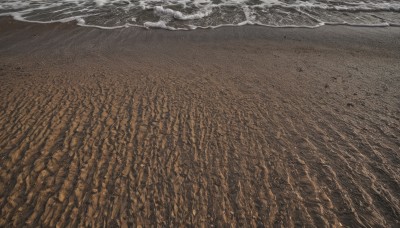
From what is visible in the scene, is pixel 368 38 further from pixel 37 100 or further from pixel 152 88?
pixel 37 100


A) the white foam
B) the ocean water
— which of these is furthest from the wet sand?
the white foam

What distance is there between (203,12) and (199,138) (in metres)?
5.47

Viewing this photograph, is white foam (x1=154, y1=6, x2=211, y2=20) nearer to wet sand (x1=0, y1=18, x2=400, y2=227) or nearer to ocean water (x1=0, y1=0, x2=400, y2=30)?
ocean water (x1=0, y1=0, x2=400, y2=30)

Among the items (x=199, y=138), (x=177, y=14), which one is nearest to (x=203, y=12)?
(x=177, y=14)

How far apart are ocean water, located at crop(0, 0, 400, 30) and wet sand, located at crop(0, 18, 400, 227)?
6.92 ft

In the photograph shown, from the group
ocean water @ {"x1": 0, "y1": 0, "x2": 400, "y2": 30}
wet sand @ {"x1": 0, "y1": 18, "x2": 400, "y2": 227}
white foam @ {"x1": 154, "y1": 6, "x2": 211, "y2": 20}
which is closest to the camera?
wet sand @ {"x1": 0, "y1": 18, "x2": 400, "y2": 227}

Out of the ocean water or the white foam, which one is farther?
the white foam

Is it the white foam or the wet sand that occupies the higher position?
the white foam

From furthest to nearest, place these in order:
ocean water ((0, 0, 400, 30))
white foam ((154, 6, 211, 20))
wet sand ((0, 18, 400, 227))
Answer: white foam ((154, 6, 211, 20)), ocean water ((0, 0, 400, 30)), wet sand ((0, 18, 400, 227))

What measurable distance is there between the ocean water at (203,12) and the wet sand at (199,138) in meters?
2.11

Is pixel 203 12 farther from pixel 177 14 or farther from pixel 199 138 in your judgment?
pixel 199 138

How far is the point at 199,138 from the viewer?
2.46 meters

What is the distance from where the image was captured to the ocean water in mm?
6137

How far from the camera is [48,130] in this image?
2547 mm
